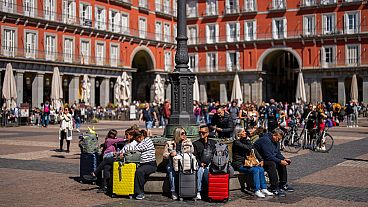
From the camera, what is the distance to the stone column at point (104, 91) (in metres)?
51.0

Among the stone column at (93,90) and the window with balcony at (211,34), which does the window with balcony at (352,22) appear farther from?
the stone column at (93,90)

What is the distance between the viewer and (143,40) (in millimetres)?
56250

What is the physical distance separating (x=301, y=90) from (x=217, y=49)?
22834 mm

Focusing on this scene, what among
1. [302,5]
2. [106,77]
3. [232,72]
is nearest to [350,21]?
[302,5]

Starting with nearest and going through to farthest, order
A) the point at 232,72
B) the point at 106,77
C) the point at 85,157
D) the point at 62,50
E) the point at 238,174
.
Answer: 1. the point at 238,174
2. the point at 85,157
3. the point at 62,50
4. the point at 106,77
5. the point at 232,72

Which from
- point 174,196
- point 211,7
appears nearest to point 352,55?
point 211,7

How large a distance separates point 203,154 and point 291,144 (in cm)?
911

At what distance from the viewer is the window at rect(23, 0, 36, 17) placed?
4203 cm

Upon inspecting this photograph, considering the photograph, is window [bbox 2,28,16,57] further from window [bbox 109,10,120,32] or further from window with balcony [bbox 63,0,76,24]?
window [bbox 109,10,120,32]

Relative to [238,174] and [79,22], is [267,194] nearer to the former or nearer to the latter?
[238,174]

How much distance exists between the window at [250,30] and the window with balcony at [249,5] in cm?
145

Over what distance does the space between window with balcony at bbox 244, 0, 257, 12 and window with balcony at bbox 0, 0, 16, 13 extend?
29120 millimetres

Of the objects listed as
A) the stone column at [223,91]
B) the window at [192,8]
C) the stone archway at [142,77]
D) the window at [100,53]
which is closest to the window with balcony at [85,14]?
the window at [100,53]

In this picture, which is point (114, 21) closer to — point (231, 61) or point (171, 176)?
point (231, 61)
